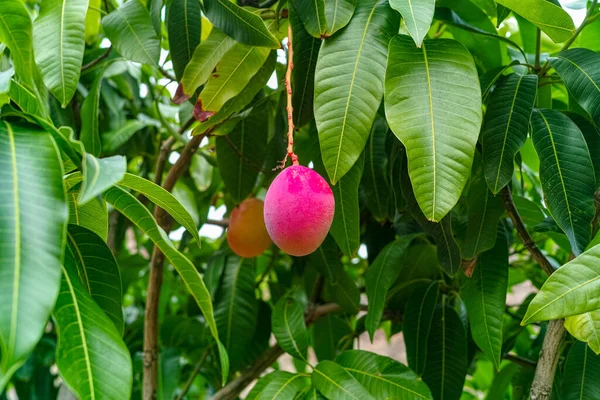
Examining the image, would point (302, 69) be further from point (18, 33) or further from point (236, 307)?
point (236, 307)

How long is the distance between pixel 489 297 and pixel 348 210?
252 mm

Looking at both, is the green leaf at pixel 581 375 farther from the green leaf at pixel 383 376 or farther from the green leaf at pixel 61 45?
the green leaf at pixel 61 45

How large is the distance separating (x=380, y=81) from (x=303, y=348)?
1.61 ft

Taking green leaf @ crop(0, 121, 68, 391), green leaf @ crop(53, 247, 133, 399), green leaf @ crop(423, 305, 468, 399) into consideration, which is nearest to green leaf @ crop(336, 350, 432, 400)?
green leaf @ crop(423, 305, 468, 399)

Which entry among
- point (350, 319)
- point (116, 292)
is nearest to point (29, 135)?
point (116, 292)

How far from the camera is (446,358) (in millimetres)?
1103

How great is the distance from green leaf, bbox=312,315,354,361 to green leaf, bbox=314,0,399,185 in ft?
2.36

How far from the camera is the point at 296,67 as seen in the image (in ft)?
3.03

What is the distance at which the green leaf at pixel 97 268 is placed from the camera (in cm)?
72

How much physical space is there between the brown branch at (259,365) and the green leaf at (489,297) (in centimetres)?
36

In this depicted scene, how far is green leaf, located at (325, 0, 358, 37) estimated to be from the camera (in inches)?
31.9

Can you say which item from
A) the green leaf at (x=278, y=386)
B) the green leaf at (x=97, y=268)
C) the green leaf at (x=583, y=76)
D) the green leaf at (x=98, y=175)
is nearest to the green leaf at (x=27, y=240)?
the green leaf at (x=98, y=175)

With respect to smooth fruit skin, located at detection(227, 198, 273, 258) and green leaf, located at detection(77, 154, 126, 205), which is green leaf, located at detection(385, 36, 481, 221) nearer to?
green leaf, located at detection(77, 154, 126, 205)

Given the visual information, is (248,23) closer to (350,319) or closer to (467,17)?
(467,17)
